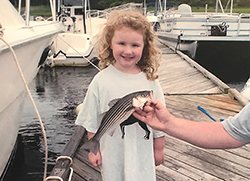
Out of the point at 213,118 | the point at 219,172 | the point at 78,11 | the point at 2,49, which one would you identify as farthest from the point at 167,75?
the point at 78,11

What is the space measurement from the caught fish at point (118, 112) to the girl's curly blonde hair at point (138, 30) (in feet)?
1.01

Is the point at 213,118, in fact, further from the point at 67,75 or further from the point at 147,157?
the point at 67,75

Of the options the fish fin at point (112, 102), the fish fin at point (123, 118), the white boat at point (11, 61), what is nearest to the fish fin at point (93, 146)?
the fish fin at point (123, 118)

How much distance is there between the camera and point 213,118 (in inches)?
167

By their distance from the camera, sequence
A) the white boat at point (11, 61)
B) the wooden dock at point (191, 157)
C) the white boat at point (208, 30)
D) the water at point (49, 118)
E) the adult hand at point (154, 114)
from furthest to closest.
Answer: the white boat at point (208, 30)
the water at point (49, 118)
the wooden dock at point (191, 157)
the white boat at point (11, 61)
the adult hand at point (154, 114)

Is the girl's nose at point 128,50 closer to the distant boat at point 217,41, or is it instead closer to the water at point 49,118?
the water at point 49,118

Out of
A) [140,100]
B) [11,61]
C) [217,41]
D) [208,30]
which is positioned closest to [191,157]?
[140,100]

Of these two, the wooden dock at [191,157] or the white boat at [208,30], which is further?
the white boat at [208,30]

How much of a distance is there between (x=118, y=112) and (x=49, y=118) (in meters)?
5.04

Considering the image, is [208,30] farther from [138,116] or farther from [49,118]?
[138,116]

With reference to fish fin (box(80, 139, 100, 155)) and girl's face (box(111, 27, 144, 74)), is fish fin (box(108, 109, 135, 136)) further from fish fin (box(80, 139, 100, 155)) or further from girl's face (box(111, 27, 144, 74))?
girl's face (box(111, 27, 144, 74))

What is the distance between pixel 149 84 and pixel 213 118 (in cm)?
283

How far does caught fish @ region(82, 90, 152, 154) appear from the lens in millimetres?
1499

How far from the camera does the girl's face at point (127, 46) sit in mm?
1664
